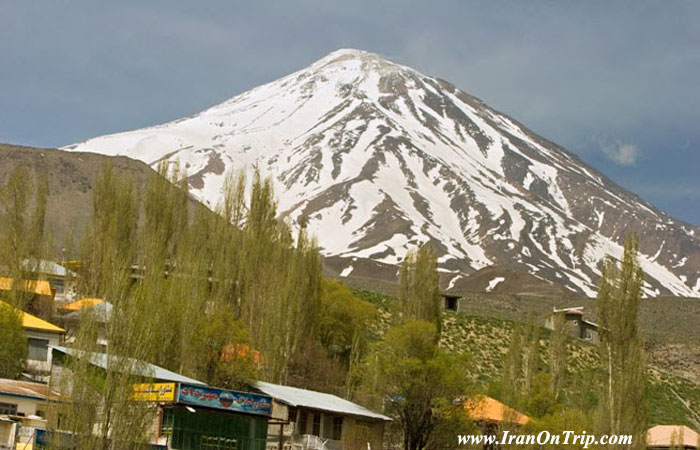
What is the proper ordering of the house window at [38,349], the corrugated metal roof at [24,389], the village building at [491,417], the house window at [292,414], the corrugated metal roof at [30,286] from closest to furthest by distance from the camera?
the corrugated metal roof at [24,389]
the house window at [292,414]
the house window at [38,349]
the village building at [491,417]
the corrugated metal roof at [30,286]

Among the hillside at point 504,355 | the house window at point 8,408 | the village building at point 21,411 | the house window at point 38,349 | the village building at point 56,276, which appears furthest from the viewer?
the hillside at point 504,355

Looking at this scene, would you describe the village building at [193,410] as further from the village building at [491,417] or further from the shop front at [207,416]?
the village building at [491,417]

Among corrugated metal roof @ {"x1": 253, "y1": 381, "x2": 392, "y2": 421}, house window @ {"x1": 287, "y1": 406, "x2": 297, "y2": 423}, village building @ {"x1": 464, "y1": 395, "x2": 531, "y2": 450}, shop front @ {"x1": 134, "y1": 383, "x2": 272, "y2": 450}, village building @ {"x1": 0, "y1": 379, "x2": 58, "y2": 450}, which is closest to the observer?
village building @ {"x1": 0, "y1": 379, "x2": 58, "y2": 450}

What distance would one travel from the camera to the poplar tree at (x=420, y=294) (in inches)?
2095

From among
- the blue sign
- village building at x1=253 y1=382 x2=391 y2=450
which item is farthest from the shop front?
village building at x1=253 y1=382 x2=391 y2=450

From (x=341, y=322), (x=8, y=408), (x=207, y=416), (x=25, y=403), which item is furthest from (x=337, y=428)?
(x=341, y=322)

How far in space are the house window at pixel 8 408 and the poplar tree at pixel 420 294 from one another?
76.9ft

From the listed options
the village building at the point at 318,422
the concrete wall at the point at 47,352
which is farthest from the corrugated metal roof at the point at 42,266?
the village building at the point at 318,422

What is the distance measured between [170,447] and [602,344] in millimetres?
18730

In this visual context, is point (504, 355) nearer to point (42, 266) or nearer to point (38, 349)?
point (42, 266)

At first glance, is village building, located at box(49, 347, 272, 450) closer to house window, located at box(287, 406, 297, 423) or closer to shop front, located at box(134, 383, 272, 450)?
shop front, located at box(134, 383, 272, 450)

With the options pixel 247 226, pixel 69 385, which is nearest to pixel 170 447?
pixel 69 385

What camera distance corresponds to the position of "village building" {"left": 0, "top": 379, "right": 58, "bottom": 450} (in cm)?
2973

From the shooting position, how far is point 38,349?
142ft
